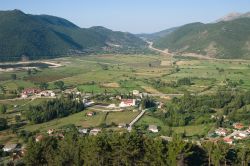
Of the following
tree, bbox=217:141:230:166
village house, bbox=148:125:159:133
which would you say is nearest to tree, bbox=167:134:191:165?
tree, bbox=217:141:230:166

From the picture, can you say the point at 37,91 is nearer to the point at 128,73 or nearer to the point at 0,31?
the point at 128,73

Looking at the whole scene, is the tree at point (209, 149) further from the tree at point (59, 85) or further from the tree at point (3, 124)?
the tree at point (59, 85)

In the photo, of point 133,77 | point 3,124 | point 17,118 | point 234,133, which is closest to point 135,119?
point 234,133

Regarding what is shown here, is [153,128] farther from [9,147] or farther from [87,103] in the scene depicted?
[87,103]

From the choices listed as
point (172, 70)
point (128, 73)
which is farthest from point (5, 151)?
point (172, 70)

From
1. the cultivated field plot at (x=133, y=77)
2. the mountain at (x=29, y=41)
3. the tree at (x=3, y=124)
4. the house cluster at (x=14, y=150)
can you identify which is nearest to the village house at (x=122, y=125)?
the house cluster at (x=14, y=150)

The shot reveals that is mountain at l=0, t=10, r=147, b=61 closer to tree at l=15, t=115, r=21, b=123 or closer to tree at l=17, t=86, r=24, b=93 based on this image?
tree at l=17, t=86, r=24, b=93
